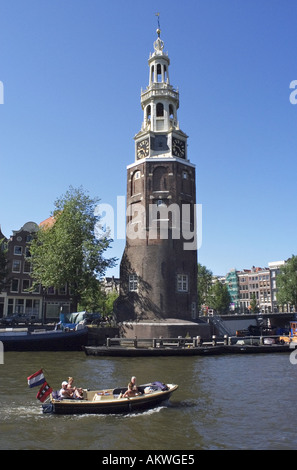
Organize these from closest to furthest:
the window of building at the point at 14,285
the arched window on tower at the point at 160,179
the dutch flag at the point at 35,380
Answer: the dutch flag at the point at 35,380 → the arched window on tower at the point at 160,179 → the window of building at the point at 14,285

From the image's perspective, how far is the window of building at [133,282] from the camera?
48.6 m

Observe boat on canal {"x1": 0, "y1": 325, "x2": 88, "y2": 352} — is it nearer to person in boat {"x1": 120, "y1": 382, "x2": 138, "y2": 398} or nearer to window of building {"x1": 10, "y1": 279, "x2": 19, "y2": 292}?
window of building {"x1": 10, "y1": 279, "x2": 19, "y2": 292}

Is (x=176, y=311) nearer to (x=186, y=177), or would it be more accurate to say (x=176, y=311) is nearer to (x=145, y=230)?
(x=145, y=230)

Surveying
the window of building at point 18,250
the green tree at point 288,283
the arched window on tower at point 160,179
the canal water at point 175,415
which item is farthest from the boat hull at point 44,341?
the green tree at point 288,283

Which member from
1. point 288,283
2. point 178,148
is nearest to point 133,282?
point 178,148

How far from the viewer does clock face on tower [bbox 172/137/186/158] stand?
52156 mm

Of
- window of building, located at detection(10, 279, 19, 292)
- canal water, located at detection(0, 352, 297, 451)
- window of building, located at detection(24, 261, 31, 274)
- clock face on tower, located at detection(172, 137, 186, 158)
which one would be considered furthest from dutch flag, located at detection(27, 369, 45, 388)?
window of building, located at detection(24, 261, 31, 274)

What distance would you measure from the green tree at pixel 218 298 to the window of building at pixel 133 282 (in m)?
61.5

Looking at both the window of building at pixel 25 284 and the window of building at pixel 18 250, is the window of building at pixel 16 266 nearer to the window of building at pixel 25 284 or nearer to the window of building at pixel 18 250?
the window of building at pixel 18 250

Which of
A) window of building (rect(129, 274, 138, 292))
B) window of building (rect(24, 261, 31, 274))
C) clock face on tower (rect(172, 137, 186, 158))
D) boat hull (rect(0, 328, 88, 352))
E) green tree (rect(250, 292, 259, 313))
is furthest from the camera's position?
green tree (rect(250, 292, 259, 313))

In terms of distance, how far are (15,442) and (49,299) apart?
4950 centimetres

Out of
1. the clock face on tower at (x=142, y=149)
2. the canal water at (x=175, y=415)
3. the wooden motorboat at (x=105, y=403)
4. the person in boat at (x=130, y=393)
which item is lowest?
the canal water at (x=175, y=415)

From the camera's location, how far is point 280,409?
18.7 meters

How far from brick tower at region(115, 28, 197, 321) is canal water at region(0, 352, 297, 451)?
53.1 ft
